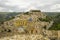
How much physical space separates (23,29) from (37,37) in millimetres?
8830

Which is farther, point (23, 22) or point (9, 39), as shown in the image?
point (23, 22)

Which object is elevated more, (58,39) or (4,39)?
(4,39)

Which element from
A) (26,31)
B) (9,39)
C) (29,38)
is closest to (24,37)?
(29,38)

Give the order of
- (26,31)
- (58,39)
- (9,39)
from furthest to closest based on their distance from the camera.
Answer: (58,39) < (26,31) < (9,39)

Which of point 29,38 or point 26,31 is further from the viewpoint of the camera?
point 26,31

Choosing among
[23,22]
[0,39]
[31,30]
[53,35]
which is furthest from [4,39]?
[53,35]

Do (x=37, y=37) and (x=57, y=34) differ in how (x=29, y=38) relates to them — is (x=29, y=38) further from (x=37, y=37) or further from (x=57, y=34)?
(x=57, y=34)

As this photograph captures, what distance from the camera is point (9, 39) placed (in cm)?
3125

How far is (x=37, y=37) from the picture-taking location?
108ft

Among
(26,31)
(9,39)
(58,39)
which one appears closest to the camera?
(9,39)

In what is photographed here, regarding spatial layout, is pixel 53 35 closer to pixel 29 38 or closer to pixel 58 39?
pixel 58 39

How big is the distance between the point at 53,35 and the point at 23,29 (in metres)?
12.9

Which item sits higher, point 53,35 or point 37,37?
point 37,37

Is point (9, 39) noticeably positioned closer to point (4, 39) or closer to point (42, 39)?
point (4, 39)
